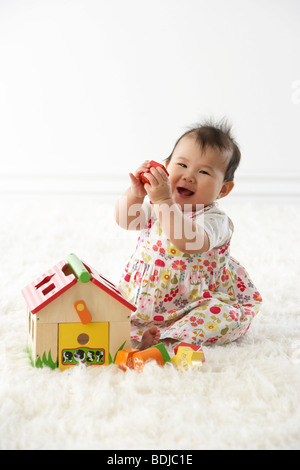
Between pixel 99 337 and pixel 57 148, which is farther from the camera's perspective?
pixel 57 148

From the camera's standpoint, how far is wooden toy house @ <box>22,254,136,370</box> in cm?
88

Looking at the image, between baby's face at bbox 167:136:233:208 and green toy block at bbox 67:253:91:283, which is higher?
baby's face at bbox 167:136:233:208

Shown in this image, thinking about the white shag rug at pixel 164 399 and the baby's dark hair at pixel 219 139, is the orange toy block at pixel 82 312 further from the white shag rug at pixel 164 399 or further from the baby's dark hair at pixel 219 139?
the baby's dark hair at pixel 219 139

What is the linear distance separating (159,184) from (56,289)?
28cm

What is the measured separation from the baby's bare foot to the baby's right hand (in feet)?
0.94

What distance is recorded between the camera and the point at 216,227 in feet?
3.63

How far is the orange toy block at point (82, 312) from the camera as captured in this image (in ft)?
2.91

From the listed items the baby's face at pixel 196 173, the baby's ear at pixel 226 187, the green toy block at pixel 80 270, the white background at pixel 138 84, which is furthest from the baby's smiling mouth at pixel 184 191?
the white background at pixel 138 84

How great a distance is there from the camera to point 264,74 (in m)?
2.37

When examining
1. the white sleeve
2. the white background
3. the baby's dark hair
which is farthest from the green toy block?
the white background

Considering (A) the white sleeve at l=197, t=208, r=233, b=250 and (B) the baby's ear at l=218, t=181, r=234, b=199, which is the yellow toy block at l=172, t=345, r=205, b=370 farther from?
(B) the baby's ear at l=218, t=181, r=234, b=199

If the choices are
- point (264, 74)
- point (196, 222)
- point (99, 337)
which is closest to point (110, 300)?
point (99, 337)

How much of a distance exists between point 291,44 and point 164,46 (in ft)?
1.88
